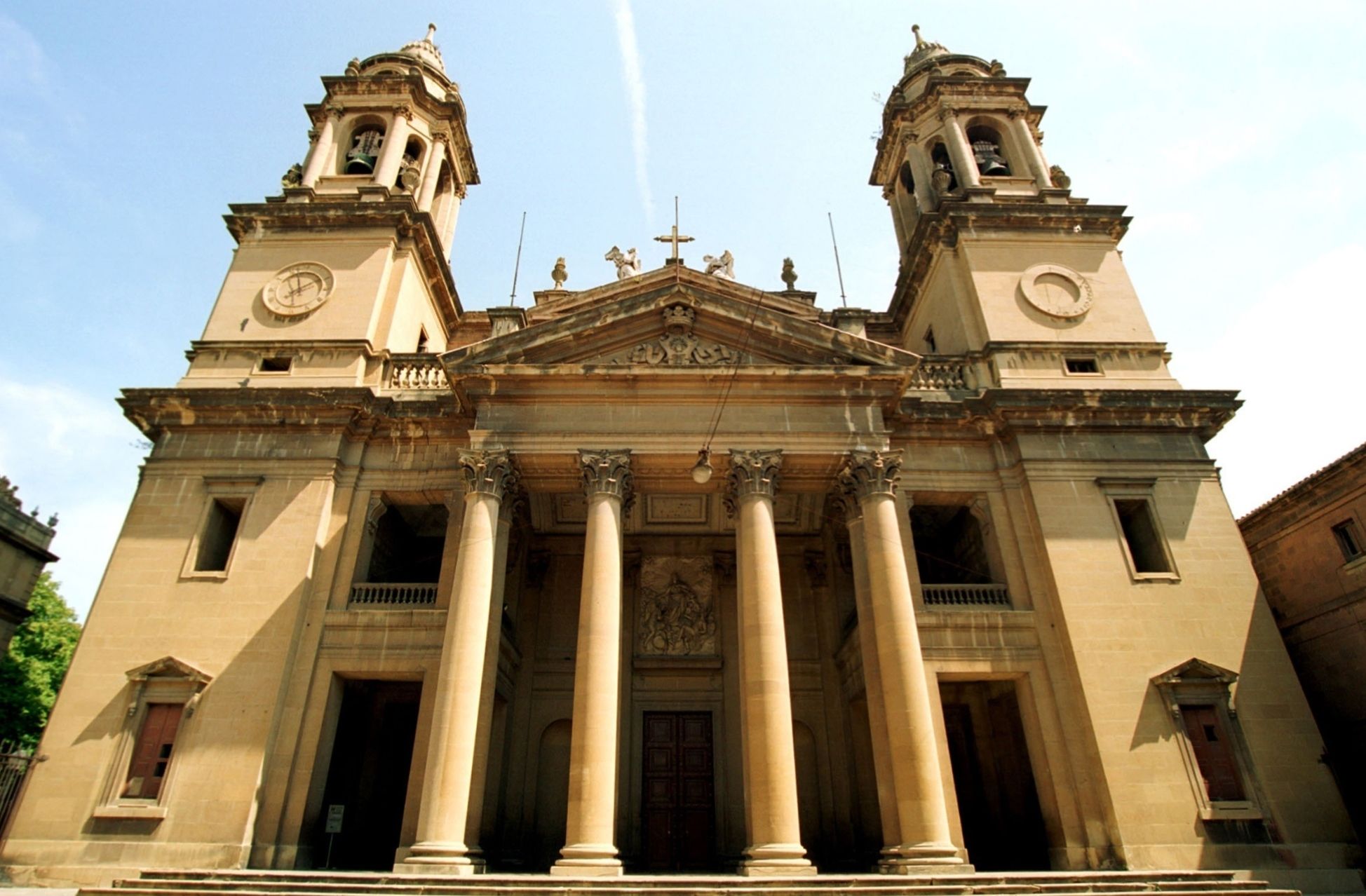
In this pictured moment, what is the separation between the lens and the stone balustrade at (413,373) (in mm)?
19906

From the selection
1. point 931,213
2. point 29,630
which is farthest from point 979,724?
point 29,630

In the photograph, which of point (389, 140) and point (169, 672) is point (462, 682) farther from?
point (389, 140)

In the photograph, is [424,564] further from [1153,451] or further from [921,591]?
[1153,451]

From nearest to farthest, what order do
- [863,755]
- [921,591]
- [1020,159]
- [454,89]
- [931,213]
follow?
[921,591]
[863,755]
[931,213]
[1020,159]
[454,89]

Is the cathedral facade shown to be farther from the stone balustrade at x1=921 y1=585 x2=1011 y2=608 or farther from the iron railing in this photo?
the iron railing

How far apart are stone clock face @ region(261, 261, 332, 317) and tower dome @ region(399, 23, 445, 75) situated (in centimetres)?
1033

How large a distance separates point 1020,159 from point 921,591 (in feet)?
52.2

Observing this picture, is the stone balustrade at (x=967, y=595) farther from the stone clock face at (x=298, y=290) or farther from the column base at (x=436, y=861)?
the stone clock face at (x=298, y=290)

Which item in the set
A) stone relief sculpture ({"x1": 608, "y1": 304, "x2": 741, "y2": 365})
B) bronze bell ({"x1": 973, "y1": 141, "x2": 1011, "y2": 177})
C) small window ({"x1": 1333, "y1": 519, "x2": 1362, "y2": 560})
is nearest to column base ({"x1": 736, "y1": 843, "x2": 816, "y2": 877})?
stone relief sculpture ({"x1": 608, "y1": 304, "x2": 741, "y2": 365})

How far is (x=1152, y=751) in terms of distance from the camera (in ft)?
49.3

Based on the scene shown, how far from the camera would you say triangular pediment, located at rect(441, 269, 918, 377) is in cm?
1748

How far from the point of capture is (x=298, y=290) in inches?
831

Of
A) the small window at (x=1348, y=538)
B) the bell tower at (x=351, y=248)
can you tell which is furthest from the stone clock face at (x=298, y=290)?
the small window at (x=1348, y=538)

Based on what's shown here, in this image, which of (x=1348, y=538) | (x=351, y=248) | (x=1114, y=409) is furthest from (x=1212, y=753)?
(x=351, y=248)
